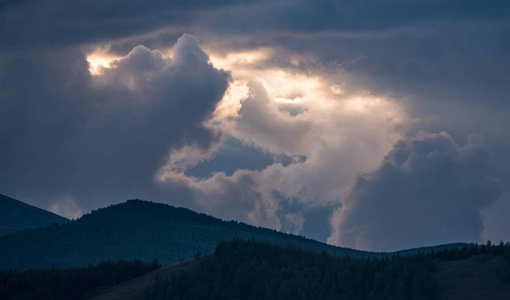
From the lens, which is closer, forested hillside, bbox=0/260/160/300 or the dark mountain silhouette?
the dark mountain silhouette

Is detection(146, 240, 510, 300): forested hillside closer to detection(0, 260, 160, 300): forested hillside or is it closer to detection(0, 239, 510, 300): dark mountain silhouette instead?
detection(0, 239, 510, 300): dark mountain silhouette

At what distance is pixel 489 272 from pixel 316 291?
23.5 m

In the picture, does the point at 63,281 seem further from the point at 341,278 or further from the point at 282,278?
the point at 341,278

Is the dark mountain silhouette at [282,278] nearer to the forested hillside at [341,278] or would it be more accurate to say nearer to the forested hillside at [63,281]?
the forested hillside at [63,281]

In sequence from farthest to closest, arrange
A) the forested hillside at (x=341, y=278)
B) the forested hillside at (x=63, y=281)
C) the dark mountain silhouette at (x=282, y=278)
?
the forested hillside at (x=63, y=281)
the dark mountain silhouette at (x=282, y=278)
the forested hillside at (x=341, y=278)

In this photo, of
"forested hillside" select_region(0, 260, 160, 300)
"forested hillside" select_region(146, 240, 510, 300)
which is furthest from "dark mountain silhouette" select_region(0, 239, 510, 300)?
"forested hillside" select_region(146, 240, 510, 300)

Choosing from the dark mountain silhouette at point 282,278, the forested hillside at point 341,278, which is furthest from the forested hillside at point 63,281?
the forested hillside at point 341,278

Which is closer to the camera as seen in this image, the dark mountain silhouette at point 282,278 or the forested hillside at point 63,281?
the dark mountain silhouette at point 282,278

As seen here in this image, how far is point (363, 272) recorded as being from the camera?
10150 centimetres

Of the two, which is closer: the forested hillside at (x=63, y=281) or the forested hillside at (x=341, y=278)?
the forested hillside at (x=341, y=278)

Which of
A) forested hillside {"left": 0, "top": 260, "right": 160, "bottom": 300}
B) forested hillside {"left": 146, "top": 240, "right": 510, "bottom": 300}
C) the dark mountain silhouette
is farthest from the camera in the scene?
forested hillside {"left": 0, "top": 260, "right": 160, "bottom": 300}

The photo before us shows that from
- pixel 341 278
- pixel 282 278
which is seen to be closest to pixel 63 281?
pixel 282 278

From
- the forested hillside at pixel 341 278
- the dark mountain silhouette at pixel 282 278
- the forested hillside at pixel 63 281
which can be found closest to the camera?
the forested hillside at pixel 341 278

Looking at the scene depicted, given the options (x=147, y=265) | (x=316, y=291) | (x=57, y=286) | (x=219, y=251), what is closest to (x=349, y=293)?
(x=316, y=291)
